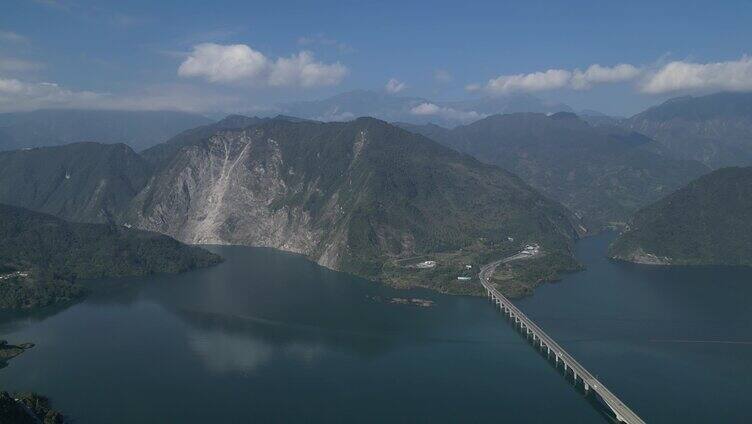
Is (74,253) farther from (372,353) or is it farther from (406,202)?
(372,353)

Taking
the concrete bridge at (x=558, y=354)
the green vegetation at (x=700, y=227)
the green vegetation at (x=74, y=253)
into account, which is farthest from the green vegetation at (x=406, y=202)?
the green vegetation at (x=74, y=253)

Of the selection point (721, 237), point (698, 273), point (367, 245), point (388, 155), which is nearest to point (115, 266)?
point (367, 245)

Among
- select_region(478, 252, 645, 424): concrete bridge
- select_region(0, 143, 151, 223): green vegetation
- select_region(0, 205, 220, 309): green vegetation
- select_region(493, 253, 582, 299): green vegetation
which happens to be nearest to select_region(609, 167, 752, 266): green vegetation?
select_region(493, 253, 582, 299): green vegetation

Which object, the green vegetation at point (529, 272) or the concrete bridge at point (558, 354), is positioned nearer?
the concrete bridge at point (558, 354)

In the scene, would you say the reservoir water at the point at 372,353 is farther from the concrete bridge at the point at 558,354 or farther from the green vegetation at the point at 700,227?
the green vegetation at the point at 700,227

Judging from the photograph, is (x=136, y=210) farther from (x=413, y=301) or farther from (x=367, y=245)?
→ (x=413, y=301)

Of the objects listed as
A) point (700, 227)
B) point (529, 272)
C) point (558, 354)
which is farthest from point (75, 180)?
point (558, 354)
